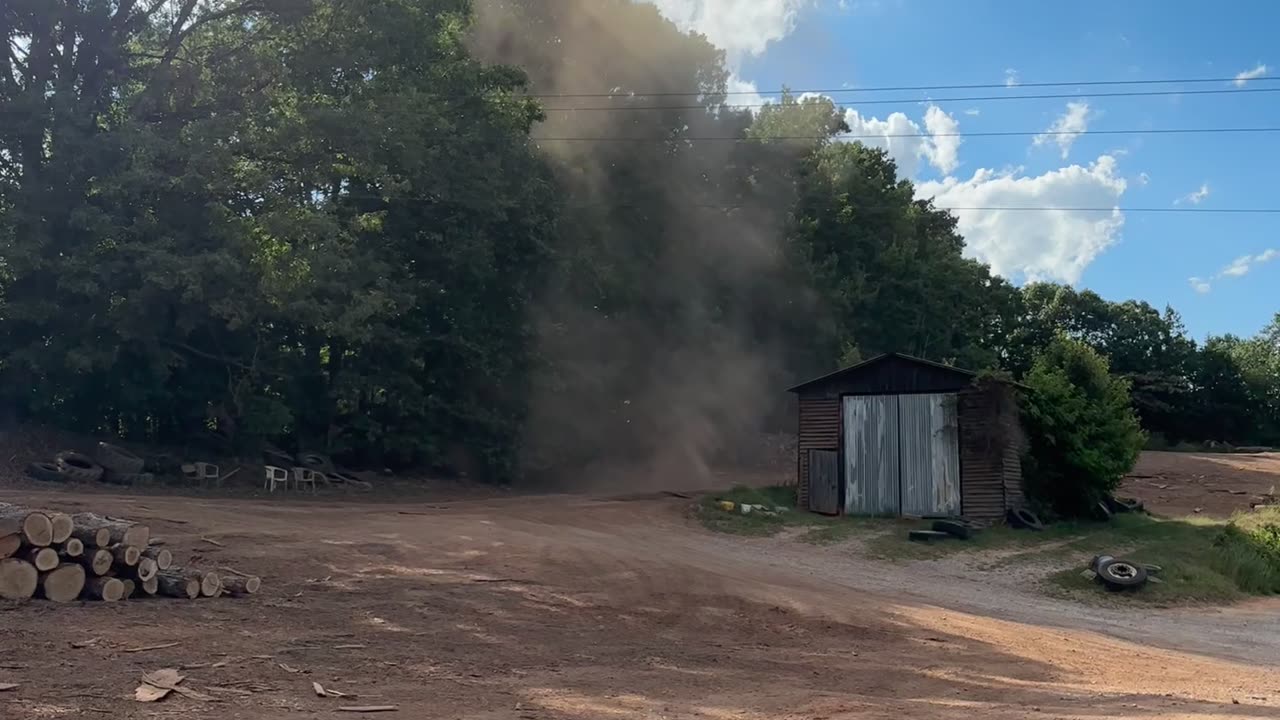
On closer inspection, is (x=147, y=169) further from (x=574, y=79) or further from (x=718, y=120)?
(x=718, y=120)

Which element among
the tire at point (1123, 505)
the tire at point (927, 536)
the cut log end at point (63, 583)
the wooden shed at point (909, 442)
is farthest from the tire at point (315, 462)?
the tire at point (1123, 505)

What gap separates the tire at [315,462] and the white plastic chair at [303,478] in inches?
37.6

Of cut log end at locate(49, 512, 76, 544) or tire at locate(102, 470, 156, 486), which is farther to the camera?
tire at locate(102, 470, 156, 486)

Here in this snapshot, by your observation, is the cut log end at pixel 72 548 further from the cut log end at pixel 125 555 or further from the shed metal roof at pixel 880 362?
the shed metal roof at pixel 880 362

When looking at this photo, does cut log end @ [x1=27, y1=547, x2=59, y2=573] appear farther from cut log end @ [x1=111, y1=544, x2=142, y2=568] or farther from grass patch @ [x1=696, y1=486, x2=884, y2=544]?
grass patch @ [x1=696, y1=486, x2=884, y2=544]

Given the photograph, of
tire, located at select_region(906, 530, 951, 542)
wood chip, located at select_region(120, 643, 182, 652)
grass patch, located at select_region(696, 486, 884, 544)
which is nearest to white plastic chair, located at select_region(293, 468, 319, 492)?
grass patch, located at select_region(696, 486, 884, 544)

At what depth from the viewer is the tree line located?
24.0 meters

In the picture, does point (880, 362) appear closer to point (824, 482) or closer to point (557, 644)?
point (824, 482)

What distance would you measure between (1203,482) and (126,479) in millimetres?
33856

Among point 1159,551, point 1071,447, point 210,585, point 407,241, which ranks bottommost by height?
point 1159,551

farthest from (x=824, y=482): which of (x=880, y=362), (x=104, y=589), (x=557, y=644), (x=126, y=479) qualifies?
(x=104, y=589)

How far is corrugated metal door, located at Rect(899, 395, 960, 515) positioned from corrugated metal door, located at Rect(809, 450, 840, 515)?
5.35 ft

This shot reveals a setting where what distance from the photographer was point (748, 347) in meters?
44.4

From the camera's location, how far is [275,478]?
83.3 feet
